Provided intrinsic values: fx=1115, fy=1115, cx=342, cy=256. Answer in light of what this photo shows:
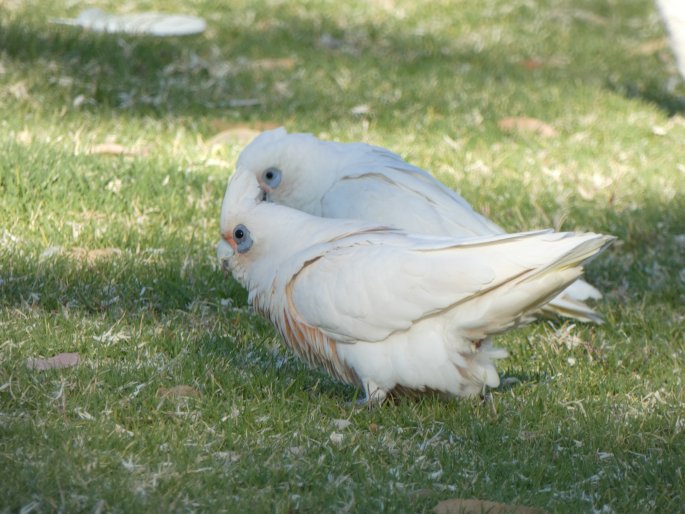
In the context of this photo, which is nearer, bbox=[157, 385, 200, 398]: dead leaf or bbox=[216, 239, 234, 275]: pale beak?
bbox=[157, 385, 200, 398]: dead leaf

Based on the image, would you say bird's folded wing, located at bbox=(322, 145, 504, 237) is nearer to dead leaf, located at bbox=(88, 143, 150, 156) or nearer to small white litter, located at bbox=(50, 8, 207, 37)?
dead leaf, located at bbox=(88, 143, 150, 156)

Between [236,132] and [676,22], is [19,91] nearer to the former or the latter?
[236,132]

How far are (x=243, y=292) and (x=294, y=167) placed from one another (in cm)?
55

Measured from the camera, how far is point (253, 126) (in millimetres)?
6457

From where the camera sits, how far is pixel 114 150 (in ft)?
18.6

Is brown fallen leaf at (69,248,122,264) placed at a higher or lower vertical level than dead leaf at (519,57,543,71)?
higher

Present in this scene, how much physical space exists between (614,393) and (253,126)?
327 centimetres

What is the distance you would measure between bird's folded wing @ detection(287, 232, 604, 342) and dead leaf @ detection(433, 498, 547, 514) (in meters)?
0.66

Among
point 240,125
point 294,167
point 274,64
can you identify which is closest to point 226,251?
point 294,167

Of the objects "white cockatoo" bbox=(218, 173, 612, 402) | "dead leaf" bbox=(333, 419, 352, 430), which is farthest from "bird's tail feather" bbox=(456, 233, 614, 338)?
"dead leaf" bbox=(333, 419, 352, 430)

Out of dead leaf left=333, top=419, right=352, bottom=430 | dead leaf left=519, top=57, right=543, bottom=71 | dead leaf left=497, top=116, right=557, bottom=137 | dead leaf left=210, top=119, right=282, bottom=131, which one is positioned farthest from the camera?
dead leaf left=519, top=57, right=543, bottom=71

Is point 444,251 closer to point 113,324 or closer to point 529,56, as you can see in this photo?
point 113,324

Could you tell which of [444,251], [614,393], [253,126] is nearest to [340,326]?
[444,251]

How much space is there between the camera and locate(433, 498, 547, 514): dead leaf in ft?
9.16
